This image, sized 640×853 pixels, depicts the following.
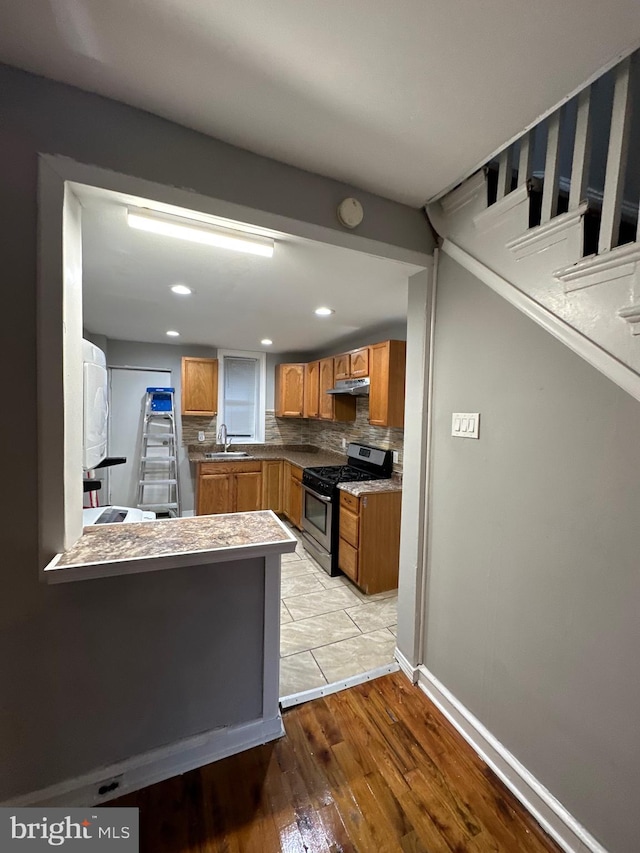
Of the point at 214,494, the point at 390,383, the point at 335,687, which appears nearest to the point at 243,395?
the point at 214,494

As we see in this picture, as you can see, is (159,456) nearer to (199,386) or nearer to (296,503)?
(199,386)

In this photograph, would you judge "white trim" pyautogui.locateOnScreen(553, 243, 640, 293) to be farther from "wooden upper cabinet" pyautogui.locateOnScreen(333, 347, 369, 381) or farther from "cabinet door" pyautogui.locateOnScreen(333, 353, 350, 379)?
"cabinet door" pyautogui.locateOnScreen(333, 353, 350, 379)

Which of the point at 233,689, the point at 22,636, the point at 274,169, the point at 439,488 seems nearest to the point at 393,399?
the point at 439,488

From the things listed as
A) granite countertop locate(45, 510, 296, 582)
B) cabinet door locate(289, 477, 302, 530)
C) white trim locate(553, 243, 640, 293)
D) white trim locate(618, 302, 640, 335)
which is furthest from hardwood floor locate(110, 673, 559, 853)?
cabinet door locate(289, 477, 302, 530)

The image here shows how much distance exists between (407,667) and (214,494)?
297cm

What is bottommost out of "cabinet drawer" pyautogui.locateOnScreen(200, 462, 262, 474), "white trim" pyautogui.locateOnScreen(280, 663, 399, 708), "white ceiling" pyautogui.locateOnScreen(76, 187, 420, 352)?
"white trim" pyautogui.locateOnScreen(280, 663, 399, 708)

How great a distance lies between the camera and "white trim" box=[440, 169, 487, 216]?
1.37 m

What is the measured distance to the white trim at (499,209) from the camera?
123 centimetres

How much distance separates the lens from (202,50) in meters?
0.90

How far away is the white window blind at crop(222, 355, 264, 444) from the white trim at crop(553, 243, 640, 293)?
4.17 metres

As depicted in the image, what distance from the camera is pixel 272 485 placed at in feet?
14.5

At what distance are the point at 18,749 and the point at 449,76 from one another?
254 centimetres

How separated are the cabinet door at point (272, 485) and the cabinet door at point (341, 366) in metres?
1.48

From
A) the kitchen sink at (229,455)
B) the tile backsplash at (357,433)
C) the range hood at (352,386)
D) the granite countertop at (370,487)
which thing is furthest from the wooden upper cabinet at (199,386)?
the granite countertop at (370,487)
